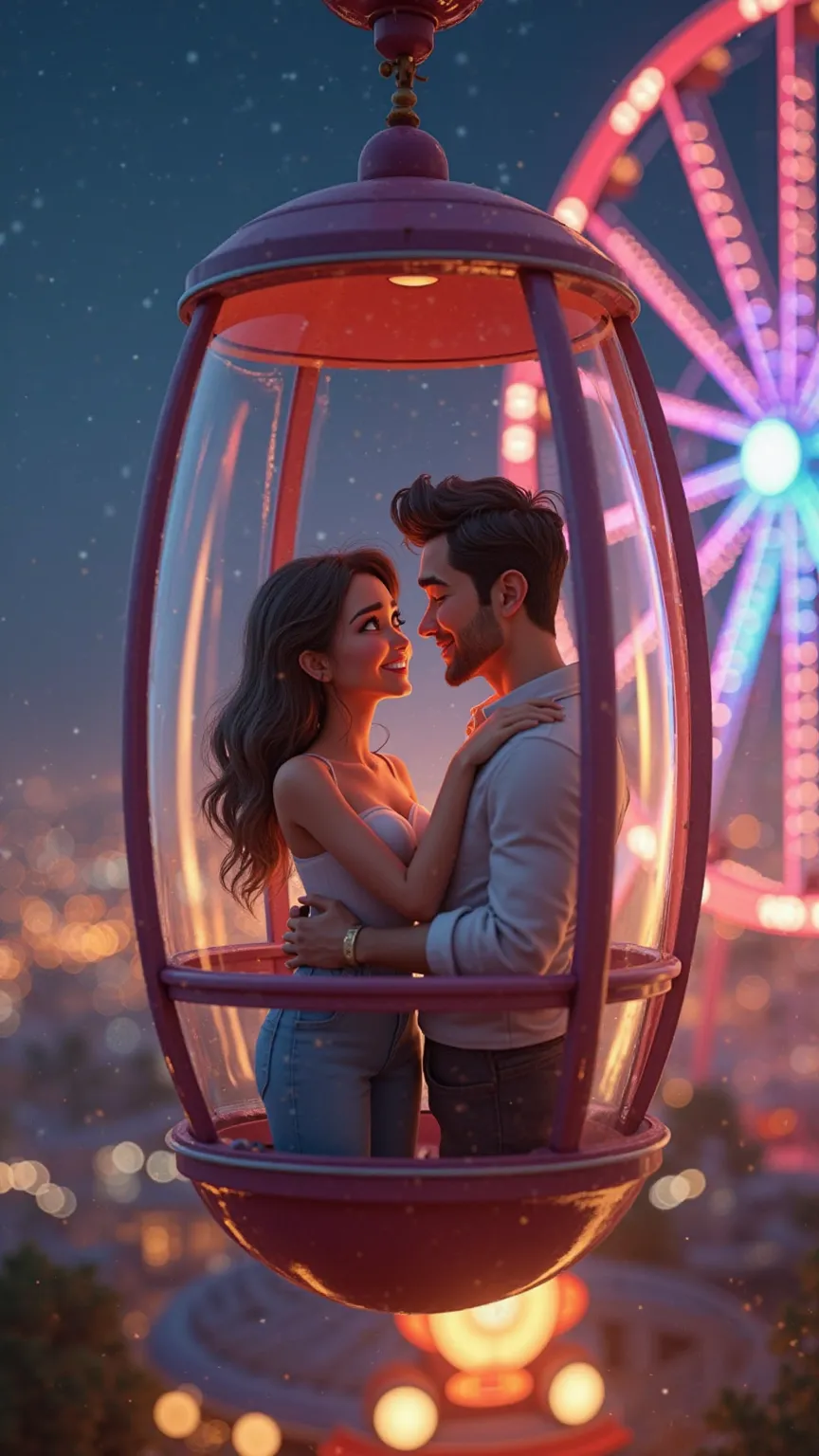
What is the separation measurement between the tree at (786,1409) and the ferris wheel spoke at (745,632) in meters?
2.58

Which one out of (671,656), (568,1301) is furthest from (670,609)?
(568,1301)

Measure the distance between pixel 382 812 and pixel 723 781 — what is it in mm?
6092

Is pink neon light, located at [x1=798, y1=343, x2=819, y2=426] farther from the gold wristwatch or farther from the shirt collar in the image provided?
the gold wristwatch

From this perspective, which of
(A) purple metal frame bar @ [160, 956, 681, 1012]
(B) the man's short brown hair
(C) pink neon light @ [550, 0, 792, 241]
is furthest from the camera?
(C) pink neon light @ [550, 0, 792, 241]

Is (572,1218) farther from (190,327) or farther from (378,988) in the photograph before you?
(190,327)

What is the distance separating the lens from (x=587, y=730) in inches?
77.9

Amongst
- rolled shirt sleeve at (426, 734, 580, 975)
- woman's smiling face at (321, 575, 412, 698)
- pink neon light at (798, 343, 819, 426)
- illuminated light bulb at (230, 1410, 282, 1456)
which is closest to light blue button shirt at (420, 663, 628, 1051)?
rolled shirt sleeve at (426, 734, 580, 975)

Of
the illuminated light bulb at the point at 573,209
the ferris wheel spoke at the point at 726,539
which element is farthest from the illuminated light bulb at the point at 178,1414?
the illuminated light bulb at the point at 573,209

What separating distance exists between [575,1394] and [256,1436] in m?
2.46

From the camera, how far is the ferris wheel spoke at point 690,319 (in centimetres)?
824

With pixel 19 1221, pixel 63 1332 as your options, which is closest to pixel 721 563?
pixel 63 1332

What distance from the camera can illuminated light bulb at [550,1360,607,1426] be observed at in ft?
34.1

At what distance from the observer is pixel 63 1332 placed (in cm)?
935

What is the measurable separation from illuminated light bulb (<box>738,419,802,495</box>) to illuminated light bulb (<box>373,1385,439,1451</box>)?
5087 mm
